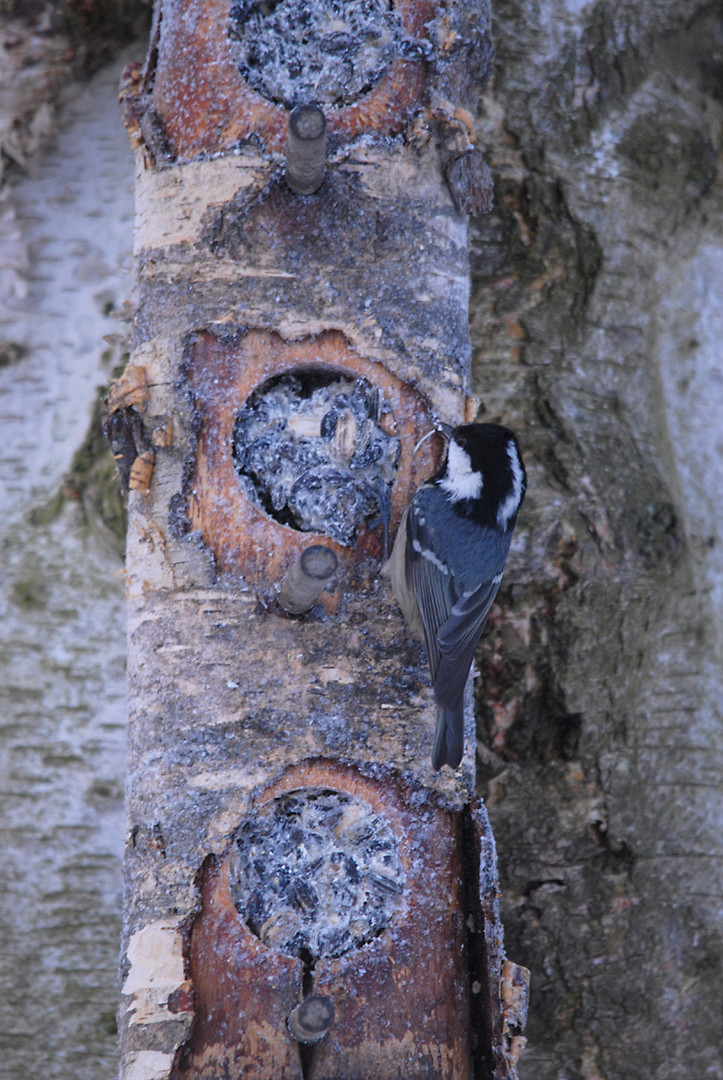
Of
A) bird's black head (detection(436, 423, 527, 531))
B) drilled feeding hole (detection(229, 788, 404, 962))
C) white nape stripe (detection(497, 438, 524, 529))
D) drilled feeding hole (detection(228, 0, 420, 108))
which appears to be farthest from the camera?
white nape stripe (detection(497, 438, 524, 529))

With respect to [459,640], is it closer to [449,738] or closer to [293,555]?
[449,738]

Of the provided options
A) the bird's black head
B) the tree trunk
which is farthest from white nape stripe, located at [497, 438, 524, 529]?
the tree trunk

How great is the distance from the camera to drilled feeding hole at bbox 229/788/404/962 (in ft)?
5.50

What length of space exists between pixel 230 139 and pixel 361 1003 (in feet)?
4.90

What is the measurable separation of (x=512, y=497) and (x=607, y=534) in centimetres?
30

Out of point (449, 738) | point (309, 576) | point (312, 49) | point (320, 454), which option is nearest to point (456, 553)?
point (320, 454)

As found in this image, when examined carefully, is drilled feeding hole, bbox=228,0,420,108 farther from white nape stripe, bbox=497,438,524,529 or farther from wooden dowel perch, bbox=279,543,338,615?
wooden dowel perch, bbox=279,543,338,615

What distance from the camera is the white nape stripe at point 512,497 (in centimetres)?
238

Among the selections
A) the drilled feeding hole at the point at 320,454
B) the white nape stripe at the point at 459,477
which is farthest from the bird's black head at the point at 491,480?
the drilled feeding hole at the point at 320,454

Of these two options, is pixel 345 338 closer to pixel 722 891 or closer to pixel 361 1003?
pixel 361 1003

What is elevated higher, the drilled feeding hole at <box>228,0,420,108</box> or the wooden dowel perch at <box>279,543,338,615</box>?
the drilled feeding hole at <box>228,0,420,108</box>

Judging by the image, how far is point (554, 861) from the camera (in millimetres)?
2426

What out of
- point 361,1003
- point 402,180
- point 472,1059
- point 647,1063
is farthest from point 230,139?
point 647,1063

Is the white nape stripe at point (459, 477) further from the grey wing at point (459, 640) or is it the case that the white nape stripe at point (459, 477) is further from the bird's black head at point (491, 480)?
the grey wing at point (459, 640)
